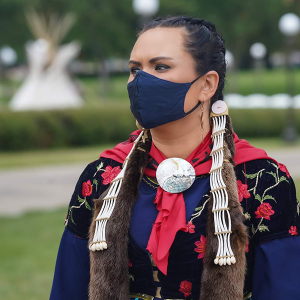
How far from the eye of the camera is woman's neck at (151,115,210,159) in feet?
7.89

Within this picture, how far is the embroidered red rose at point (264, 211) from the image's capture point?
226cm

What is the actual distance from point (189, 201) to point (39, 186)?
855 centimetres

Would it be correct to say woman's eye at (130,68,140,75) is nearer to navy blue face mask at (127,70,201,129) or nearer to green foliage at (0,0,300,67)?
navy blue face mask at (127,70,201,129)

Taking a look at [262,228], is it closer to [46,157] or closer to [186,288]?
[186,288]

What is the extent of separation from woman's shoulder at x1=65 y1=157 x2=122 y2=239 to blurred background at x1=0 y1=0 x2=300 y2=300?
0.62 metres

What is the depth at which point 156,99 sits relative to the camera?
2.35 metres

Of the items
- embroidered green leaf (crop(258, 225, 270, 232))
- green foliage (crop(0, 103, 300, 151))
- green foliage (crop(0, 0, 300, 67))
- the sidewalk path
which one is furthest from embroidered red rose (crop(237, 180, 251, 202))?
green foliage (crop(0, 0, 300, 67))

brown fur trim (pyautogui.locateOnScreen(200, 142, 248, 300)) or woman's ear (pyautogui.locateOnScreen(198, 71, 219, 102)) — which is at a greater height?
woman's ear (pyautogui.locateOnScreen(198, 71, 219, 102))

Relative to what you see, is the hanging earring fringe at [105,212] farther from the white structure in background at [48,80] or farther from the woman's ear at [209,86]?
the white structure in background at [48,80]

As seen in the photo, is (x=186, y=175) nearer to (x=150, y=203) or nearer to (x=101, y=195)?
(x=150, y=203)

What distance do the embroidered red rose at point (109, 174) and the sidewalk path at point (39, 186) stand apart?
636cm

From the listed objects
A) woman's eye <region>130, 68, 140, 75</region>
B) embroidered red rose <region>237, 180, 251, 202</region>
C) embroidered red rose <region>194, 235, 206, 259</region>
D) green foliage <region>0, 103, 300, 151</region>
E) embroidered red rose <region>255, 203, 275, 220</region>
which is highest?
green foliage <region>0, 103, 300, 151</region>

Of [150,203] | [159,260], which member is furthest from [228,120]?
[159,260]

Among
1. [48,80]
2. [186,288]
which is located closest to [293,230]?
[186,288]
